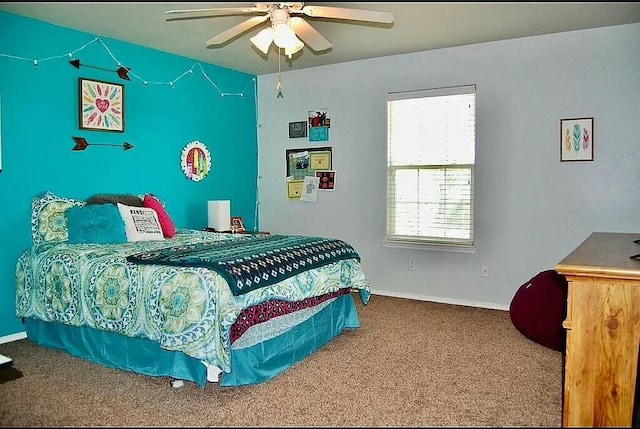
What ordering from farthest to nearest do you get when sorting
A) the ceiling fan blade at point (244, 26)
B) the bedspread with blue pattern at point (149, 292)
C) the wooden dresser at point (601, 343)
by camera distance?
1. the ceiling fan blade at point (244, 26)
2. the bedspread with blue pattern at point (149, 292)
3. the wooden dresser at point (601, 343)

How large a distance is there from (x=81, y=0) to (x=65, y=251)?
1.62 m

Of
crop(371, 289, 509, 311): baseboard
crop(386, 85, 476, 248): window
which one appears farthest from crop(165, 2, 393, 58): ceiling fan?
crop(371, 289, 509, 311): baseboard

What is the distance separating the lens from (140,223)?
3785 millimetres

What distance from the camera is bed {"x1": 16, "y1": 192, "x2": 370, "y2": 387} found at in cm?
264

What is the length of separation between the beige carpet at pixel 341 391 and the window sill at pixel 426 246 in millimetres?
1105

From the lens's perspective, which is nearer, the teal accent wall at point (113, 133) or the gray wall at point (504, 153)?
the teal accent wall at point (113, 133)

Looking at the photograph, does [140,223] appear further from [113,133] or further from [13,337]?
[13,337]

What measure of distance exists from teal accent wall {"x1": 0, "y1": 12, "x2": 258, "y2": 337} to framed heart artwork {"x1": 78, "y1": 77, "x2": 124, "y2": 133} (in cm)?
5

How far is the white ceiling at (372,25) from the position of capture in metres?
3.42

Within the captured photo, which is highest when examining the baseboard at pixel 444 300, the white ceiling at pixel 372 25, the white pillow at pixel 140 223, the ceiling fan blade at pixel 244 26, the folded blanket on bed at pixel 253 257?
the white ceiling at pixel 372 25

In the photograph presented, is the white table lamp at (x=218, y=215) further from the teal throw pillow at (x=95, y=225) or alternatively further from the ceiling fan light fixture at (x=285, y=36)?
the ceiling fan light fixture at (x=285, y=36)

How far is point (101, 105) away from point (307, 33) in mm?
1902

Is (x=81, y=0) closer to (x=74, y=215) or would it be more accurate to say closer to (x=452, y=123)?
(x=74, y=215)

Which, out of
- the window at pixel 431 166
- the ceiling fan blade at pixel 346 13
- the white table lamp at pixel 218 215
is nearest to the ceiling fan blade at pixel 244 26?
the ceiling fan blade at pixel 346 13
